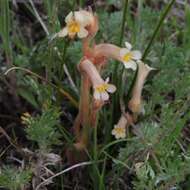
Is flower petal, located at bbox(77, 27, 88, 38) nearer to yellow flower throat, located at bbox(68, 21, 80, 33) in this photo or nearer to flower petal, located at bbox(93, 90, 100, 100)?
yellow flower throat, located at bbox(68, 21, 80, 33)

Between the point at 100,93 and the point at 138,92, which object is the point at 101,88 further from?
the point at 138,92

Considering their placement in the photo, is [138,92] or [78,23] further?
[138,92]

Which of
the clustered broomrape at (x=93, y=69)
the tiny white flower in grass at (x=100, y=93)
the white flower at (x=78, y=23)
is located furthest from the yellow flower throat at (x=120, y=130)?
the white flower at (x=78, y=23)

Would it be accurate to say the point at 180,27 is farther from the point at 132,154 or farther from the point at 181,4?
the point at 132,154

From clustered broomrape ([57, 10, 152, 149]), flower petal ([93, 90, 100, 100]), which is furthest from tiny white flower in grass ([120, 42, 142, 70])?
flower petal ([93, 90, 100, 100])

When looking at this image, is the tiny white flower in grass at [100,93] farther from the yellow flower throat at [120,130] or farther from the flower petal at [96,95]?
the yellow flower throat at [120,130]

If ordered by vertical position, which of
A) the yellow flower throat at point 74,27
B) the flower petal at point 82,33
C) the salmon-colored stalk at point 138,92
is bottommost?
the salmon-colored stalk at point 138,92

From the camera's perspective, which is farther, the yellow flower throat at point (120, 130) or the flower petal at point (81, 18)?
the yellow flower throat at point (120, 130)

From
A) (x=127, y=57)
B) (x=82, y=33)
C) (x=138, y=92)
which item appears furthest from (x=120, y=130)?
(x=82, y=33)
